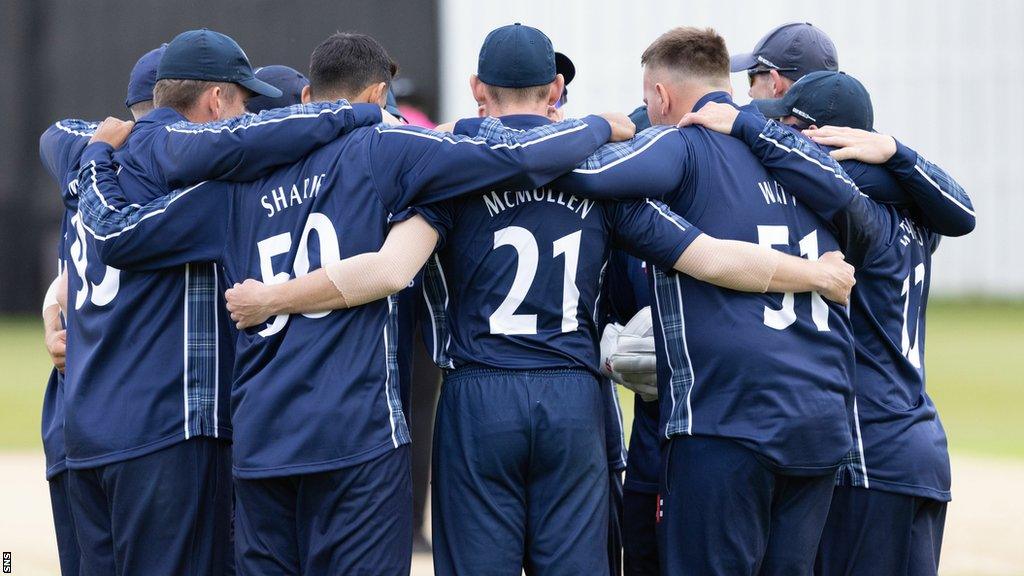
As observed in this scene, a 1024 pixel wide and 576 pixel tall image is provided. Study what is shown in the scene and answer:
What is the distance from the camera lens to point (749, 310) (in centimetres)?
411

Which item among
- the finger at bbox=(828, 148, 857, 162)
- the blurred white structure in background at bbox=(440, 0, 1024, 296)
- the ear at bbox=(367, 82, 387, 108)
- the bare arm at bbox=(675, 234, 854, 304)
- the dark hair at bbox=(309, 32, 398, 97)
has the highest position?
the dark hair at bbox=(309, 32, 398, 97)

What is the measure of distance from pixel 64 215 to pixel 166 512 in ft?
3.91

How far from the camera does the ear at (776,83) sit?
5.83 m

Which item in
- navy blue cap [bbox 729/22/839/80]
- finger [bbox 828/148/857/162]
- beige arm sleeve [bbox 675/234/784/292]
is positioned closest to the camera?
beige arm sleeve [bbox 675/234/784/292]

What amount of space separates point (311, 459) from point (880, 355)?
2053 millimetres

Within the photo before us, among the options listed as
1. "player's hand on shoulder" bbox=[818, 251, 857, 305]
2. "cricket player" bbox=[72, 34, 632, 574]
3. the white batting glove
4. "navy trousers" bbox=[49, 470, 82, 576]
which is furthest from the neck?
"navy trousers" bbox=[49, 470, 82, 576]

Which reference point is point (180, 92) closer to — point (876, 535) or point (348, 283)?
point (348, 283)

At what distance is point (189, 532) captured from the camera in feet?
14.1

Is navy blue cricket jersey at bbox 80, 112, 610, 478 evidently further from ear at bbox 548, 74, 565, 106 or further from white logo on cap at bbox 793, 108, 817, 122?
white logo on cap at bbox 793, 108, 817, 122

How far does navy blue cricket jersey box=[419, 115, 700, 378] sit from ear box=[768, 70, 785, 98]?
6.60 ft

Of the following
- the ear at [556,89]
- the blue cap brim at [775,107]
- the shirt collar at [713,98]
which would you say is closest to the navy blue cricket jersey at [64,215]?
the ear at [556,89]

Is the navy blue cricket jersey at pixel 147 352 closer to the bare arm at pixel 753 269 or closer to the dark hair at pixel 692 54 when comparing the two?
the dark hair at pixel 692 54

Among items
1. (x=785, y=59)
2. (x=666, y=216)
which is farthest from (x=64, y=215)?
(x=785, y=59)

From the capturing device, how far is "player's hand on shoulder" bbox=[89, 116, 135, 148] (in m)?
4.52
